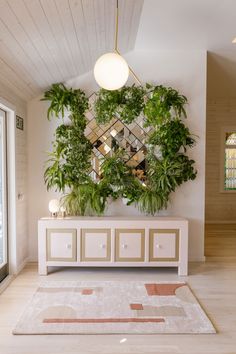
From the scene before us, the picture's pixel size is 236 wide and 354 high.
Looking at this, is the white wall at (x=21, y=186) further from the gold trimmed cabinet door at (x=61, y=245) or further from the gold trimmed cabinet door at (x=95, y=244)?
the gold trimmed cabinet door at (x=95, y=244)

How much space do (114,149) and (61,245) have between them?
1.58 m

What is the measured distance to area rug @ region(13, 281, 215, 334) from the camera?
2465 millimetres

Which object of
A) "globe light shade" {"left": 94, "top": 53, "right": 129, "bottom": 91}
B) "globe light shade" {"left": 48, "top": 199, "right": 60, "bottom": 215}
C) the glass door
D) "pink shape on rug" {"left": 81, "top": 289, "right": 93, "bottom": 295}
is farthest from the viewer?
"globe light shade" {"left": 48, "top": 199, "right": 60, "bottom": 215}

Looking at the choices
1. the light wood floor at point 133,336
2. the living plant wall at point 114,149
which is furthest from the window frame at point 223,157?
the light wood floor at point 133,336

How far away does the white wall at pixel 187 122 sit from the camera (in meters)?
4.19

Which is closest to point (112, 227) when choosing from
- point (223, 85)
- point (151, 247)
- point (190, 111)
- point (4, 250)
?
point (151, 247)

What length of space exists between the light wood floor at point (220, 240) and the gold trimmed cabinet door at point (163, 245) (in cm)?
112

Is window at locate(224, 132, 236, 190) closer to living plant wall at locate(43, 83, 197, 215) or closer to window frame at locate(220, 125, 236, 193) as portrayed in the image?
window frame at locate(220, 125, 236, 193)

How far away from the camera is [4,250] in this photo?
11.9ft

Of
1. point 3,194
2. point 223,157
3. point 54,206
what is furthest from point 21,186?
point 223,157

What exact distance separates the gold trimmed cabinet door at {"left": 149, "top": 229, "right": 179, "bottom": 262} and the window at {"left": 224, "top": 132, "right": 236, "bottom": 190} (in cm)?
392

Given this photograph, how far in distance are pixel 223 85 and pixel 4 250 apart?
5211 millimetres

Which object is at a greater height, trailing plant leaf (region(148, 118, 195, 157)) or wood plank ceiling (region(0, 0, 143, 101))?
wood plank ceiling (region(0, 0, 143, 101))

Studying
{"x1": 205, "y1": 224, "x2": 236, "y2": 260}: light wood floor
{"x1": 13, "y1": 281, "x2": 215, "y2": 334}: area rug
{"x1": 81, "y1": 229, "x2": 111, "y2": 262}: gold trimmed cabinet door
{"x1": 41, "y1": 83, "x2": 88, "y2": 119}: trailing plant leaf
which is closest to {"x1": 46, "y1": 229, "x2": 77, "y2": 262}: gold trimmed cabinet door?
{"x1": 81, "y1": 229, "x2": 111, "y2": 262}: gold trimmed cabinet door
